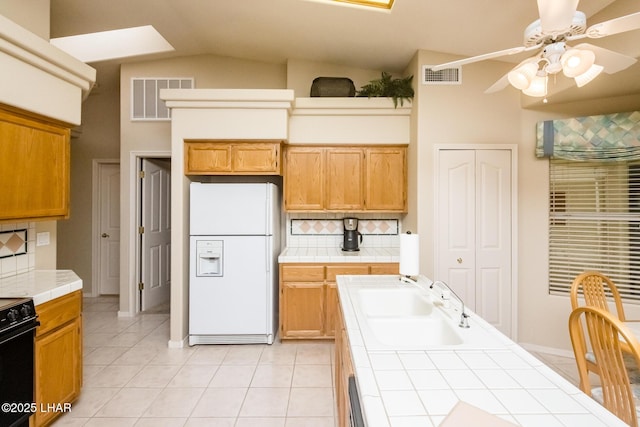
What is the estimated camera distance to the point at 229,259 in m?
3.35

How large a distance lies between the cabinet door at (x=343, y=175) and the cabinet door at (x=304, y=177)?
0.10 metres

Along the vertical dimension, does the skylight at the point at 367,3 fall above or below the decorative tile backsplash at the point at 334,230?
above

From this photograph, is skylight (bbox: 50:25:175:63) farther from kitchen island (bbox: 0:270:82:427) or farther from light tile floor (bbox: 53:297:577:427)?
light tile floor (bbox: 53:297:577:427)

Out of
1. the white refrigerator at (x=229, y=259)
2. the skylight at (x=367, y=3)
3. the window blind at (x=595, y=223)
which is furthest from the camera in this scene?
the white refrigerator at (x=229, y=259)

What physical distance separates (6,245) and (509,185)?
4289 millimetres

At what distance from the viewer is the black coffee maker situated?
3785 mm

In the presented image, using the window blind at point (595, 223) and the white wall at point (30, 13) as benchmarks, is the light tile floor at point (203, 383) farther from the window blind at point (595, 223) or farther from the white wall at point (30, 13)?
the white wall at point (30, 13)

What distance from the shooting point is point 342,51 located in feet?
12.0

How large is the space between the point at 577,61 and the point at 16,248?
147 inches

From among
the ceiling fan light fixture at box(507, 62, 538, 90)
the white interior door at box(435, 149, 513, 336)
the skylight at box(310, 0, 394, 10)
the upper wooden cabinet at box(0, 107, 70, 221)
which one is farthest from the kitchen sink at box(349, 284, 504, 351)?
→ the skylight at box(310, 0, 394, 10)

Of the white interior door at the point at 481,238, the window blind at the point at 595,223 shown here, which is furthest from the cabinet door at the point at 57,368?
the window blind at the point at 595,223

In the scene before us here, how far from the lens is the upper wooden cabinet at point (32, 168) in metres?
2.04

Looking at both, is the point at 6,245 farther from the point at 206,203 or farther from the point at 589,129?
the point at 589,129

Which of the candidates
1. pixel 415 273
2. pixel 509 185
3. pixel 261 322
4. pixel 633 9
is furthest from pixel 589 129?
pixel 261 322
